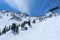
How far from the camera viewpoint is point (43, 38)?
51875 millimetres

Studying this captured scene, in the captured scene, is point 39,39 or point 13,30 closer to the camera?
point 39,39

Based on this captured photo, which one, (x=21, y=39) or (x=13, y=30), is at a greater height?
(x=13, y=30)

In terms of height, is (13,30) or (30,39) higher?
(13,30)

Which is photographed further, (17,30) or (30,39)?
(17,30)

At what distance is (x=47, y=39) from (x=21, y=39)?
11.9 m

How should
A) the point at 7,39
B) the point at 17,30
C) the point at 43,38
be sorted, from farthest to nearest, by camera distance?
the point at 17,30 → the point at 7,39 → the point at 43,38

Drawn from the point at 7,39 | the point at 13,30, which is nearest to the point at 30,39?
the point at 7,39

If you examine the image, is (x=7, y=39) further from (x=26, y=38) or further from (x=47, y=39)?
(x=47, y=39)

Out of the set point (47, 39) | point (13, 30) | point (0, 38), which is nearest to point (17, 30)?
point (13, 30)

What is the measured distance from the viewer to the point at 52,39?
49.0m

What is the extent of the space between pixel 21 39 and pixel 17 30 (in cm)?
2237

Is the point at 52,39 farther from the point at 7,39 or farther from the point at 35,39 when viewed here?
the point at 7,39

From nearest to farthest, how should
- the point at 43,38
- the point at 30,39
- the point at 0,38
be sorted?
the point at 43,38 < the point at 30,39 < the point at 0,38

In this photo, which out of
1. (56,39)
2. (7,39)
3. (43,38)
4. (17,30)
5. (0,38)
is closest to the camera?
(56,39)
